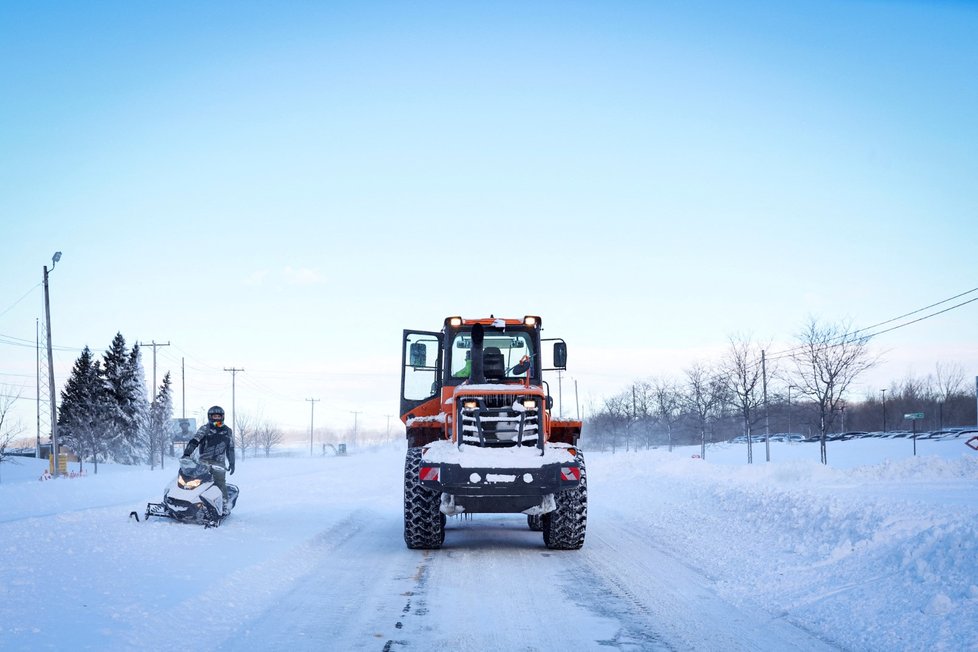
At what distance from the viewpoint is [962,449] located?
44.7 m

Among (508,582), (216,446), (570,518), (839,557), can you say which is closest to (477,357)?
(570,518)

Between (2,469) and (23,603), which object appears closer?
(23,603)

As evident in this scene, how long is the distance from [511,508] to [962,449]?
43.5m

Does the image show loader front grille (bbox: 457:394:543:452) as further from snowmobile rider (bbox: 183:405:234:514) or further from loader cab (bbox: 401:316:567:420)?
snowmobile rider (bbox: 183:405:234:514)

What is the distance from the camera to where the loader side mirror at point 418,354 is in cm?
1275

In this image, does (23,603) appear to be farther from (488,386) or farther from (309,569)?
(488,386)

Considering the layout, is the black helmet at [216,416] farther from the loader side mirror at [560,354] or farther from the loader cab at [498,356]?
the loader side mirror at [560,354]

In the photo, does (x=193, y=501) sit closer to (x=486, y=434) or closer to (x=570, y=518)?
(x=486, y=434)

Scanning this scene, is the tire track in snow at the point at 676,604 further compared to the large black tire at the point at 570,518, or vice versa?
the large black tire at the point at 570,518

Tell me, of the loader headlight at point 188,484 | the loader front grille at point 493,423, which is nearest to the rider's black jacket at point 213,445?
the loader headlight at point 188,484

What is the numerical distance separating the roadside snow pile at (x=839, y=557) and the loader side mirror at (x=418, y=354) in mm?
4707

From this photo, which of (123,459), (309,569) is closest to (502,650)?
(309,569)

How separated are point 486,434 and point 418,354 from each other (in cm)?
242

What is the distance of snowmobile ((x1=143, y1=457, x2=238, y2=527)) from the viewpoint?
41.3ft
